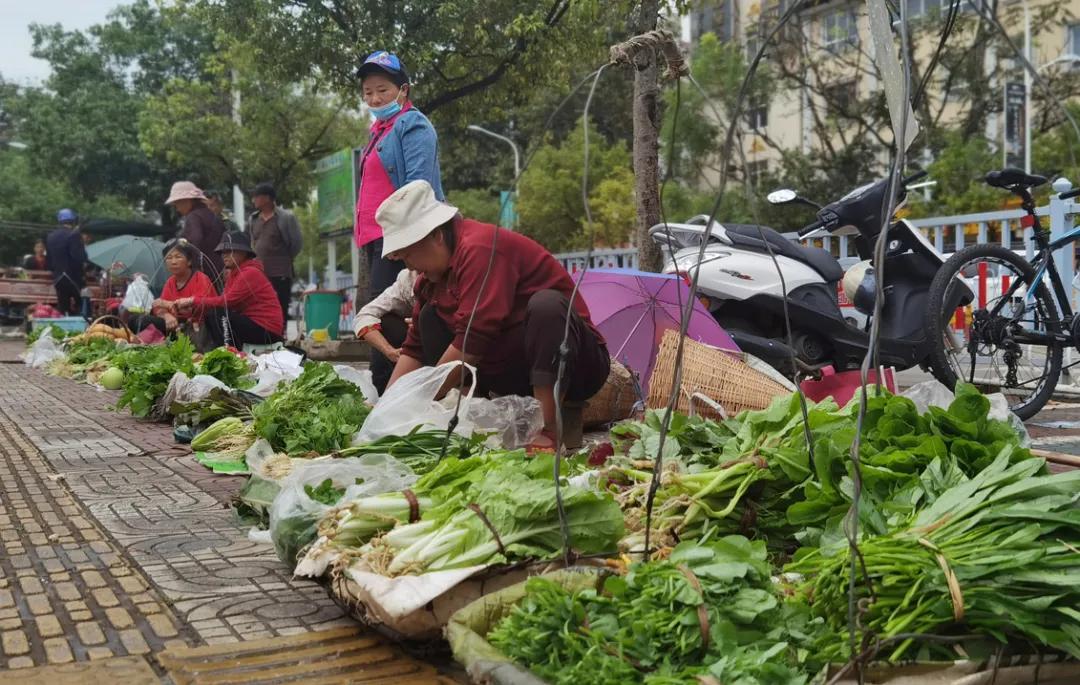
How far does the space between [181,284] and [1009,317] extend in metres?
6.51

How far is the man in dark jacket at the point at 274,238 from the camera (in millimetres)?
10820

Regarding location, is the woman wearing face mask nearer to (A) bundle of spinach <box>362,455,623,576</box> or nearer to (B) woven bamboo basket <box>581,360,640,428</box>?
(B) woven bamboo basket <box>581,360,640,428</box>

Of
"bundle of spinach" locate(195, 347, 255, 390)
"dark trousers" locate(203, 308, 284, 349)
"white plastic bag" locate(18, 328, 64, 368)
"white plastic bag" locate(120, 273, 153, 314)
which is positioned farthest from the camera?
"white plastic bag" locate(18, 328, 64, 368)

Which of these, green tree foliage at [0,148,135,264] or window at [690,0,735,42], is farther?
green tree foliage at [0,148,135,264]

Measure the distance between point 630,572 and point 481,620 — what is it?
35 centimetres

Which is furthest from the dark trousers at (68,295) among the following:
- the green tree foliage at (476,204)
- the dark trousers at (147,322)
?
the green tree foliage at (476,204)

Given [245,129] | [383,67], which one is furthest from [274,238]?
[245,129]

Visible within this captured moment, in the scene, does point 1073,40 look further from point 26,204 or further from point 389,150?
point 26,204

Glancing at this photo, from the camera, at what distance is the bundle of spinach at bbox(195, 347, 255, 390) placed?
22.7ft

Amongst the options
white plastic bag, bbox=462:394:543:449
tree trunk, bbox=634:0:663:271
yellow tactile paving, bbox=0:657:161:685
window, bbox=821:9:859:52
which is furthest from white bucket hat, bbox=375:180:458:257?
window, bbox=821:9:859:52

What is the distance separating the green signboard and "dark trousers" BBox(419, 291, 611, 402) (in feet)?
33.2

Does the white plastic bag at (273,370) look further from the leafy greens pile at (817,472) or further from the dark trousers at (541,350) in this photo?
the leafy greens pile at (817,472)

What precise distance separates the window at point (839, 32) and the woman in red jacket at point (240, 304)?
18.1m

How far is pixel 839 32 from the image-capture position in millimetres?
25297
